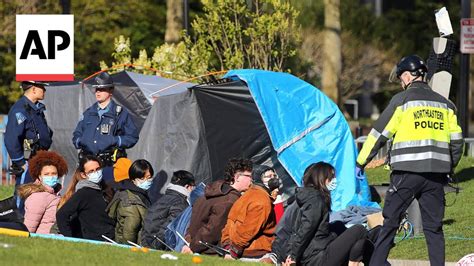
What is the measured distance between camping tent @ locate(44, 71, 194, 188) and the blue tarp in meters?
1.88

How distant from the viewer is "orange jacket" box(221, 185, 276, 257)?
11.4 m

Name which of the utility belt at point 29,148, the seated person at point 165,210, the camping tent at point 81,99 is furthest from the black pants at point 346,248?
the camping tent at point 81,99

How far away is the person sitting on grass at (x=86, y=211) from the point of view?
39.4 feet

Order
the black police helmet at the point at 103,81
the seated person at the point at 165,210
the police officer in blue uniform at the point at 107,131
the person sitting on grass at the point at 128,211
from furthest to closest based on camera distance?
1. the police officer in blue uniform at the point at 107,131
2. the black police helmet at the point at 103,81
3. the person sitting on grass at the point at 128,211
4. the seated person at the point at 165,210

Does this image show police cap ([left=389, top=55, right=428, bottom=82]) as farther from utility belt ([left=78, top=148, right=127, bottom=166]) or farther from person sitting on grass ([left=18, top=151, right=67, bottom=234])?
utility belt ([left=78, top=148, right=127, bottom=166])

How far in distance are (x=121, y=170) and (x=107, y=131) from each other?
481 millimetres

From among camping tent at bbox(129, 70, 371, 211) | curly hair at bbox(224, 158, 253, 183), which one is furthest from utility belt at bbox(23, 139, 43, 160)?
curly hair at bbox(224, 158, 253, 183)

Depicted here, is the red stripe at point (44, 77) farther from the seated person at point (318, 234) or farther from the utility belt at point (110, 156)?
the seated person at point (318, 234)

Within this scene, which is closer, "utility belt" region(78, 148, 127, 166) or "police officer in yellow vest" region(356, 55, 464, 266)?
"police officer in yellow vest" region(356, 55, 464, 266)

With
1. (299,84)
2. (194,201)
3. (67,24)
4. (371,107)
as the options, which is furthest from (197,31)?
(371,107)

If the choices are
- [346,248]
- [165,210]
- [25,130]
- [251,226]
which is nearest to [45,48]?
[25,130]

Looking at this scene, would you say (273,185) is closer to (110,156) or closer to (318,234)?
(318,234)

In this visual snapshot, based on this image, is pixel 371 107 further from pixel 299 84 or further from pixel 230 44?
pixel 299 84

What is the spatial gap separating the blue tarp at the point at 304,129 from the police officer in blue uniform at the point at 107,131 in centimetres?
222
